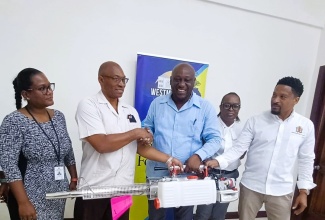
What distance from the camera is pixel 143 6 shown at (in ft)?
8.30

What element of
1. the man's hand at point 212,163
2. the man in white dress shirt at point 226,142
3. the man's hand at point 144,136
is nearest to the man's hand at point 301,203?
the man in white dress shirt at point 226,142

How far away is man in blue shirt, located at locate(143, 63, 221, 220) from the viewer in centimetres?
153

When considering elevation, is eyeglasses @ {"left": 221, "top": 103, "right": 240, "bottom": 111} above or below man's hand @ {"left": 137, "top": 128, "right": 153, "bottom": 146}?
above

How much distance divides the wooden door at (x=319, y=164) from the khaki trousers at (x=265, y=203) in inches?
58.0

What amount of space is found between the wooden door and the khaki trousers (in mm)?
1473

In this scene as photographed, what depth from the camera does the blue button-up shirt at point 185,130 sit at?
1552 mm

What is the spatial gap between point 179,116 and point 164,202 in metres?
0.61

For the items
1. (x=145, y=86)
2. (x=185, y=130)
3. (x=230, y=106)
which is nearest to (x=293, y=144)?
(x=230, y=106)

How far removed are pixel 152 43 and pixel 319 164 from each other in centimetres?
244

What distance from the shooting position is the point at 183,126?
156 centimetres

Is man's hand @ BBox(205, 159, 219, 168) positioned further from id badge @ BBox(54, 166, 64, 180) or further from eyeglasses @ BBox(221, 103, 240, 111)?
id badge @ BBox(54, 166, 64, 180)

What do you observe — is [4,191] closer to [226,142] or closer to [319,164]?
[226,142]

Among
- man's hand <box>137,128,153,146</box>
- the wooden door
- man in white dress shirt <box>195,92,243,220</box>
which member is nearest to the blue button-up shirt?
man's hand <box>137,128,153,146</box>

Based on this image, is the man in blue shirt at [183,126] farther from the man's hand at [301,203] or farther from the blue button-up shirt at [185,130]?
the man's hand at [301,203]
